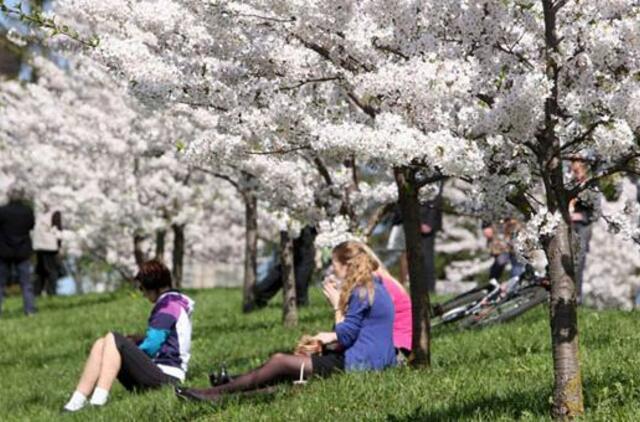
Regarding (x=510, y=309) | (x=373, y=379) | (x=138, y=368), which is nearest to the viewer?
(x=373, y=379)

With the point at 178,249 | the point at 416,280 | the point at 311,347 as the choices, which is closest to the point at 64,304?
the point at 178,249

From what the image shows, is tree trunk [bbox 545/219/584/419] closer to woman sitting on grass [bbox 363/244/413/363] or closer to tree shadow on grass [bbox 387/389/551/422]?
tree shadow on grass [bbox 387/389/551/422]

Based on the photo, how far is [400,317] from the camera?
990cm

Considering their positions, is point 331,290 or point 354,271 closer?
point 354,271

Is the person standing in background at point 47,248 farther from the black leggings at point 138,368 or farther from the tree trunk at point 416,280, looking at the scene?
the tree trunk at point 416,280

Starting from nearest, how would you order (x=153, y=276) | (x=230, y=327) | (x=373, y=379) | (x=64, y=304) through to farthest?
(x=373, y=379) → (x=153, y=276) → (x=230, y=327) → (x=64, y=304)

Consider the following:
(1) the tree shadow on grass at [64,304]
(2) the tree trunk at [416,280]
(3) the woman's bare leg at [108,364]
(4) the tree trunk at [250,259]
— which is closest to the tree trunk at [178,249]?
(1) the tree shadow on grass at [64,304]

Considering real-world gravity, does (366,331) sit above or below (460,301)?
below

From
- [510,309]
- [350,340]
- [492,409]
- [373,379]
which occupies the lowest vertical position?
[492,409]

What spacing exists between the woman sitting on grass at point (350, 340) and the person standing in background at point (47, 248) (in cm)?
1664

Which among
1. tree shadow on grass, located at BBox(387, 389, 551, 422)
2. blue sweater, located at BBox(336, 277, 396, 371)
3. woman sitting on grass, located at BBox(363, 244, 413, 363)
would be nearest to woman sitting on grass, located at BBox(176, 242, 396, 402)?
blue sweater, located at BBox(336, 277, 396, 371)

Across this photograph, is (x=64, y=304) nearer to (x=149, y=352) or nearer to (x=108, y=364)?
(x=149, y=352)

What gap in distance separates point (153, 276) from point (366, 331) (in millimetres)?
2064

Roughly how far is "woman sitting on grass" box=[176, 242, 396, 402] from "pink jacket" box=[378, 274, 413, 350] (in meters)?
0.45
